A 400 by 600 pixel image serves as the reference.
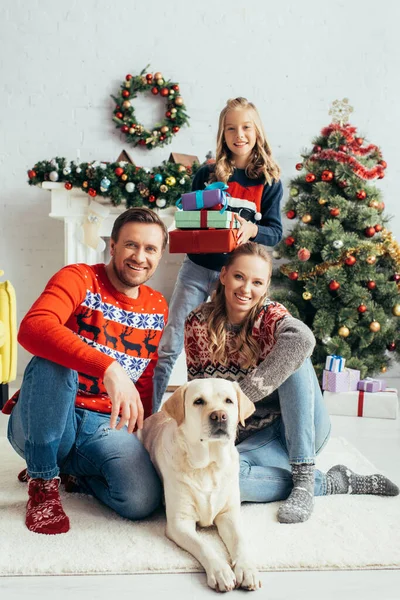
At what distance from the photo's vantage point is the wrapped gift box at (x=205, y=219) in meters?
2.17

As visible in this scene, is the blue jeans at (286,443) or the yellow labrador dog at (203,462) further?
the blue jeans at (286,443)

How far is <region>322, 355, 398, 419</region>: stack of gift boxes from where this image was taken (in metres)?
3.44

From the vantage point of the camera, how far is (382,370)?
385 cm

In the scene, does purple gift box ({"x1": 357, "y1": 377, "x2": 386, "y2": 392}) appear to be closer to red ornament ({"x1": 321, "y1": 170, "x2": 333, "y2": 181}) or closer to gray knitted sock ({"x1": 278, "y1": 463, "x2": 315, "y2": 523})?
red ornament ({"x1": 321, "y1": 170, "x2": 333, "y2": 181})

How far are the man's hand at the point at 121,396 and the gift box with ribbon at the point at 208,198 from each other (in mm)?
785

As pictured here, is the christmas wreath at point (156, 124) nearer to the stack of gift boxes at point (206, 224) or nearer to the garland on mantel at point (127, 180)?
the garland on mantel at point (127, 180)

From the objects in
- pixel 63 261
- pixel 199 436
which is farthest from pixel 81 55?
pixel 199 436

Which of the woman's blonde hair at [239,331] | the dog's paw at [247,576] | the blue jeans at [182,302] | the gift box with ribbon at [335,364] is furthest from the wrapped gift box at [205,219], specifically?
the gift box with ribbon at [335,364]

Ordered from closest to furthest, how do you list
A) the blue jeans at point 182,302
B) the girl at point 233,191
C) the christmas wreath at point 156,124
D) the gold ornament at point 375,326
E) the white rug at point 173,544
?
1. the white rug at point 173,544
2. the girl at point 233,191
3. the blue jeans at point 182,302
4. the gold ornament at point 375,326
5. the christmas wreath at point 156,124

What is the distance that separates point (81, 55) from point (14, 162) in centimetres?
82

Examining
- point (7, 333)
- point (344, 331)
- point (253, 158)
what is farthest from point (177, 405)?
point (344, 331)

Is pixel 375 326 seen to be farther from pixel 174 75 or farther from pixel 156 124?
pixel 174 75

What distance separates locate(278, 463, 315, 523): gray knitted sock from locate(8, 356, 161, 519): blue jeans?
375 millimetres

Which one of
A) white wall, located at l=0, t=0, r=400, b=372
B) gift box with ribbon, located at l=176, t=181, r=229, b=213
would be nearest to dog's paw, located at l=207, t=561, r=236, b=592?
gift box with ribbon, located at l=176, t=181, r=229, b=213
